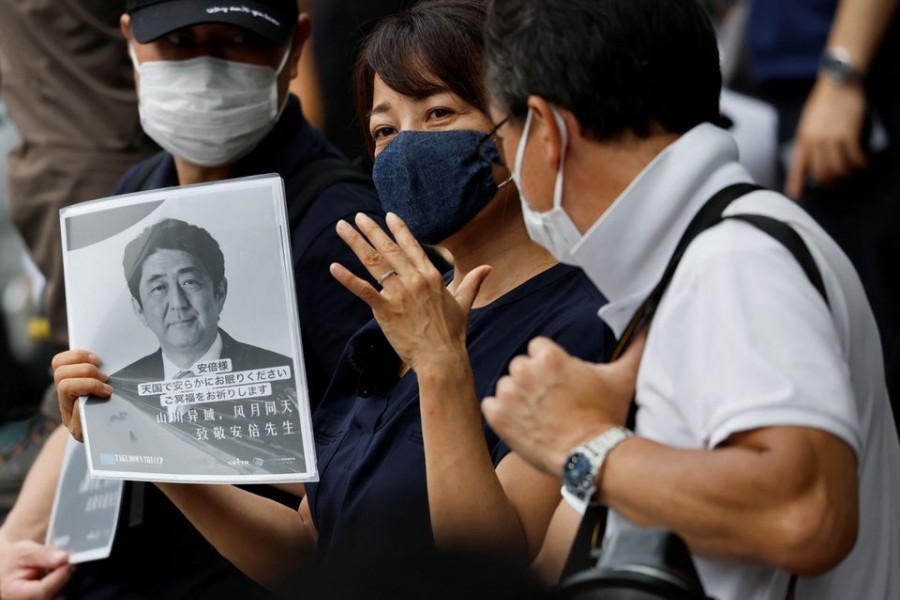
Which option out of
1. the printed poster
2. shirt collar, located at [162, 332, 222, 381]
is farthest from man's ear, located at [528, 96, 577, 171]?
the printed poster

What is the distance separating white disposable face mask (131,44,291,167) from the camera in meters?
3.10

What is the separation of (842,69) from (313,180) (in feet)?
4.63

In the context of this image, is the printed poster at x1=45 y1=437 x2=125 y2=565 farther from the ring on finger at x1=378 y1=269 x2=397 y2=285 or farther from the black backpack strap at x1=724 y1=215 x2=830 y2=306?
the black backpack strap at x1=724 y1=215 x2=830 y2=306

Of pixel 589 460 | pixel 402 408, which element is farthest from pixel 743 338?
pixel 402 408

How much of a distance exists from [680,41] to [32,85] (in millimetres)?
2744

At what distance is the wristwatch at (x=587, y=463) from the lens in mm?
1668

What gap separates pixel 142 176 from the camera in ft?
11.2

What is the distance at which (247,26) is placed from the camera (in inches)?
121

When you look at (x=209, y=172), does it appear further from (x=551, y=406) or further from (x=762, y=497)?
(x=762, y=497)

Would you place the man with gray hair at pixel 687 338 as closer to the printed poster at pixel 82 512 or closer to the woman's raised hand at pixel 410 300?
the woman's raised hand at pixel 410 300

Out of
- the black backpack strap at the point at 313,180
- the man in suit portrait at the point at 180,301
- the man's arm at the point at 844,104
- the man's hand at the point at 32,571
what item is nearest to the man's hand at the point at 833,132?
the man's arm at the point at 844,104

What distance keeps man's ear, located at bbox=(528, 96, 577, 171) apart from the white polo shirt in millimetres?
114

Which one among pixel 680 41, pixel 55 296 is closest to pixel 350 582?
pixel 680 41

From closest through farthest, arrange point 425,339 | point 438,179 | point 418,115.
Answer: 1. point 425,339
2. point 438,179
3. point 418,115
